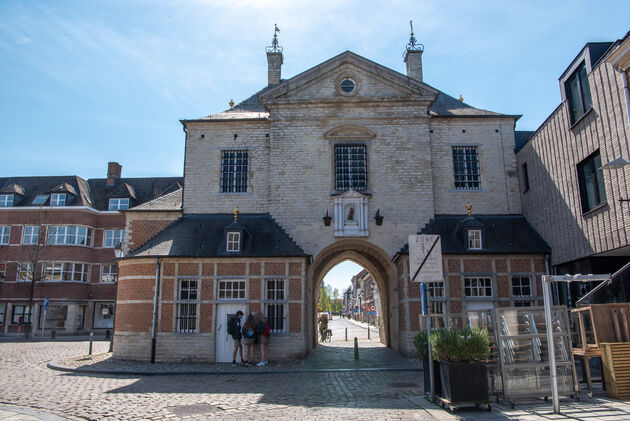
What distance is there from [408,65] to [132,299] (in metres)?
16.1

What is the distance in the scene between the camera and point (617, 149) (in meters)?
12.0

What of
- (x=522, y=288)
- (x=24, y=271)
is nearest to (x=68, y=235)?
(x=24, y=271)

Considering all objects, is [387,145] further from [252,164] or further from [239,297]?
[239,297]

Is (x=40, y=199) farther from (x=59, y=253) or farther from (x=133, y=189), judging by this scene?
(x=133, y=189)

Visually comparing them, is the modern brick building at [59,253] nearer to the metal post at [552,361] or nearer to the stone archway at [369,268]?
the stone archway at [369,268]

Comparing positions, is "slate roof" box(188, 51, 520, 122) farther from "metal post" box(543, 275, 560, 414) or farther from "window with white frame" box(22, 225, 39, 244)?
"window with white frame" box(22, 225, 39, 244)

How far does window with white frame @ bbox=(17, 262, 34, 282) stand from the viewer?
3181 centimetres

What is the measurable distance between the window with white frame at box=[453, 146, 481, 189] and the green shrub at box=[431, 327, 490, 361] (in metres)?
12.1

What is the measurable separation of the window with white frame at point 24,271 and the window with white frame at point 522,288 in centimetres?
3025

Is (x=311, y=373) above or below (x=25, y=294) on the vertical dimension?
below

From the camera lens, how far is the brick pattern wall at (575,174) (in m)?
12.0

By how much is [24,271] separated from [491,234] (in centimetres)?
3065

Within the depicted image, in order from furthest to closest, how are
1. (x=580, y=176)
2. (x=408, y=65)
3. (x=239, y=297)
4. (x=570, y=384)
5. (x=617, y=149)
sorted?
(x=408, y=65), (x=239, y=297), (x=580, y=176), (x=617, y=149), (x=570, y=384)

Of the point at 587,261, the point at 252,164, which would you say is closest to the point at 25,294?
the point at 252,164
